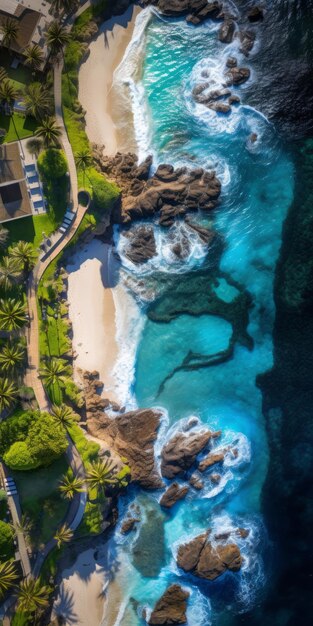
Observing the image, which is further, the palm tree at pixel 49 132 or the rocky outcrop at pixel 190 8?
the rocky outcrop at pixel 190 8

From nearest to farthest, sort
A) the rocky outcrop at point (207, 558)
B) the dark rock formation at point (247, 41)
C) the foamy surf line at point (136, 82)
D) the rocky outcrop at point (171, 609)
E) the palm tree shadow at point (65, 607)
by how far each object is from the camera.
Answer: the rocky outcrop at point (207, 558) → the rocky outcrop at point (171, 609) → the palm tree shadow at point (65, 607) → the dark rock formation at point (247, 41) → the foamy surf line at point (136, 82)

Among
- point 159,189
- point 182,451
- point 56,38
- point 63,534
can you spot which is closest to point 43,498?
point 63,534

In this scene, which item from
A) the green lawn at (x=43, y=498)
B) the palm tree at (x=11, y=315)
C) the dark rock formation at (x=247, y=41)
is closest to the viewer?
the palm tree at (x=11, y=315)

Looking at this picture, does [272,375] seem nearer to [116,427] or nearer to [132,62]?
[116,427]

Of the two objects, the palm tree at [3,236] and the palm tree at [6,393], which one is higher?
the palm tree at [3,236]

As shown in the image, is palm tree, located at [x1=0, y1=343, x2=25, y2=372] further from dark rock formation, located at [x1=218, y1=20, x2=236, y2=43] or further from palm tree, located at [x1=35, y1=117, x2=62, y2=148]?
dark rock formation, located at [x1=218, y1=20, x2=236, y2=43]

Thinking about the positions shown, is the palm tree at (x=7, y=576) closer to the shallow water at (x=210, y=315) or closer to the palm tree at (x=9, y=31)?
the shallow water at (x=210, y=315)

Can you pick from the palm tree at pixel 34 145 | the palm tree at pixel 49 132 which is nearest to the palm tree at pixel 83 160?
the palm tree at pixel 49 132

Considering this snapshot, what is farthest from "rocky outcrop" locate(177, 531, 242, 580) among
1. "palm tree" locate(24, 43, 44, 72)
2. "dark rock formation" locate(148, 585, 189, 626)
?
"palm tree" locate(24, 43, 44, 72)

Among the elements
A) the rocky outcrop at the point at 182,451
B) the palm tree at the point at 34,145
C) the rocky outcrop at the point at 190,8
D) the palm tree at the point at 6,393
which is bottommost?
the rocky outcrop at the point at 182,451
